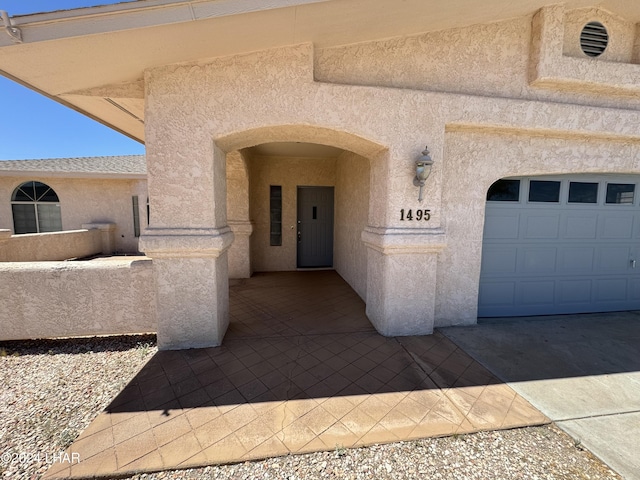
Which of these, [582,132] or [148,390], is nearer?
[148,390]

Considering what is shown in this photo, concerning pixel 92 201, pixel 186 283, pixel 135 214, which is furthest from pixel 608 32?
pixel 92 201

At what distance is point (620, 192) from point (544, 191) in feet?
5.47

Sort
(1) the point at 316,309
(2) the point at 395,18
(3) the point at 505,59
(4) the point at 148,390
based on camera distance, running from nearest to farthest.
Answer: (4) the point at 148,390
(2) the point at 395,18
(3) the point at 505,59
(1) the point at 316,309

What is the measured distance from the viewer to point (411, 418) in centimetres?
246

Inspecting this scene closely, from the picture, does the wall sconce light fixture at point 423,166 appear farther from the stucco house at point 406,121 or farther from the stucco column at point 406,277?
the stucco column at point 406,277

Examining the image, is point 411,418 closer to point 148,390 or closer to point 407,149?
point 148,390

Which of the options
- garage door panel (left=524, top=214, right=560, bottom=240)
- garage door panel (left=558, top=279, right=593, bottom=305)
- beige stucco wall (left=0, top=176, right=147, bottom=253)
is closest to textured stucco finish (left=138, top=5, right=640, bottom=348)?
garage door panel (left=524, top=214, right=560, bottom=240)

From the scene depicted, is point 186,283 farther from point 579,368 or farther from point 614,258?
point 614,258

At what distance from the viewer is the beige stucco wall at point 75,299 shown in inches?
137

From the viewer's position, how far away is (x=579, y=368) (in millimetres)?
3246

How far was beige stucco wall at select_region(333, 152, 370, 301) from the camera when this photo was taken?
17.7 ft

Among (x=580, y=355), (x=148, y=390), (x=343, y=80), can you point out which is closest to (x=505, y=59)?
(x=343, y=80)

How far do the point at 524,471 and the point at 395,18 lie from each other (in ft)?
15.1

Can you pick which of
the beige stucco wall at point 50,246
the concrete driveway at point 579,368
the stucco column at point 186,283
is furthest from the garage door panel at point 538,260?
the beige stucco wall at point 50,246
